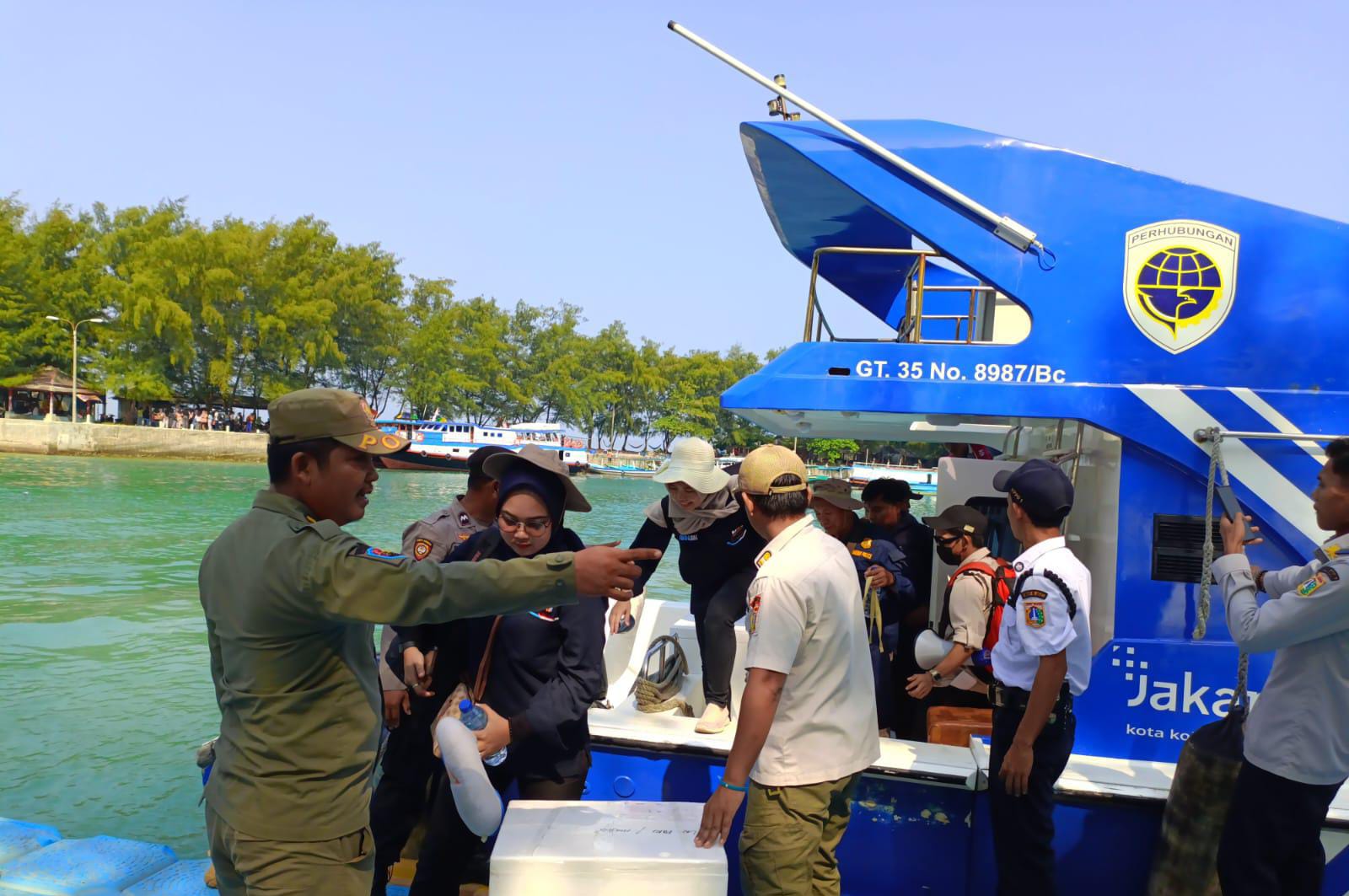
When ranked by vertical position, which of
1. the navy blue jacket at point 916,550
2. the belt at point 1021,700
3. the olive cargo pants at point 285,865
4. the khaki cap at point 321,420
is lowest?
the olive cargo pants at point 285,865

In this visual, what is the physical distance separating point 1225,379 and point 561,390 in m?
61.9

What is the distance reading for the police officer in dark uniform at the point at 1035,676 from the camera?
8.68 feet

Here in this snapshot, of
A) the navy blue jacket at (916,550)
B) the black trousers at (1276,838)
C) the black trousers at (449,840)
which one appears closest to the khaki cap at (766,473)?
the black trousers at (449,840)

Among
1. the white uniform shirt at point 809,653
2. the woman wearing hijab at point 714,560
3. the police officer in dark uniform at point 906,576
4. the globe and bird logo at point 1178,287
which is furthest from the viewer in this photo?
the police officer in dark uniform at point 906,576

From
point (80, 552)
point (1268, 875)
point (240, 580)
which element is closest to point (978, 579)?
point (1268, 875)

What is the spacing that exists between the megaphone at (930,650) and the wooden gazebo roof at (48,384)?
53.7 m

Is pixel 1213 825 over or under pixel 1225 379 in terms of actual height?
under

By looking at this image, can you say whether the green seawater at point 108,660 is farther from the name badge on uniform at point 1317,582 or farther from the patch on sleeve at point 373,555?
the name badge on uniform at point 1317,582

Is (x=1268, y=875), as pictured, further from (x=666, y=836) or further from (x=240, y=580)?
(x=240, y=580)

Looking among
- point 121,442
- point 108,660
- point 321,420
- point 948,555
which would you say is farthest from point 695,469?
point 121,442

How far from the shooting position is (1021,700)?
9.13ft

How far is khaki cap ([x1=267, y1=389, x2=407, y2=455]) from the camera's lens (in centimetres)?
196

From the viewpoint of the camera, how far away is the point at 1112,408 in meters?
3.47

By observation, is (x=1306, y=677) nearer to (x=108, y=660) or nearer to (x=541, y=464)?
(x=541, y=464)
